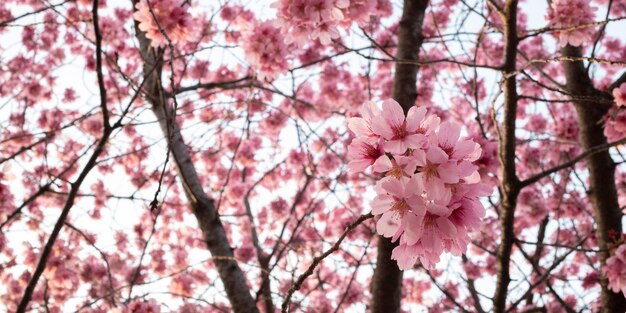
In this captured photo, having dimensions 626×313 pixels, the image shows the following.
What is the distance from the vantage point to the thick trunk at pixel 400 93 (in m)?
2.30

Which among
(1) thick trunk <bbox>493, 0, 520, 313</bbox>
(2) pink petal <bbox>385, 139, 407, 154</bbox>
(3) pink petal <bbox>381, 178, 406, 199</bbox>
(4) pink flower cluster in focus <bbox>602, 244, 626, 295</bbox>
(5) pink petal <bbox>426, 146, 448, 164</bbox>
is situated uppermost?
(1) thick trunk <bbox>493, 0, 520, 313</bbox>

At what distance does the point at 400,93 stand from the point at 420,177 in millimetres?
1771

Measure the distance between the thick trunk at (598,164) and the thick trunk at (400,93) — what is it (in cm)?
91

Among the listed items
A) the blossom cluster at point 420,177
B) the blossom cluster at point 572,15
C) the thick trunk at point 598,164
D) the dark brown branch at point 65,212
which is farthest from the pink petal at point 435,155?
the thick trunk at point 598,164

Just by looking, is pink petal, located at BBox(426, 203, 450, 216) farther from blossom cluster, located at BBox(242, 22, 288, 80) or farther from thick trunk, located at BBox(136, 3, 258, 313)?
blossom cluster, located at BBox(242, 22, 288, 80)

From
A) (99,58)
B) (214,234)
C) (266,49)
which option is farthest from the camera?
(266,49)

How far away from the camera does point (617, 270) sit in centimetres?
228

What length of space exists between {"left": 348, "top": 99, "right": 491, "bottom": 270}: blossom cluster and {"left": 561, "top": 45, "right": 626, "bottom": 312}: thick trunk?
1.93m

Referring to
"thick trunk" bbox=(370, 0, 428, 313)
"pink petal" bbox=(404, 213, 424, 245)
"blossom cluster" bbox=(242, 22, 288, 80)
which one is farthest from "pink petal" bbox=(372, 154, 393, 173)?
"blossom cluster" bbox=(242, 22, 288, 80)

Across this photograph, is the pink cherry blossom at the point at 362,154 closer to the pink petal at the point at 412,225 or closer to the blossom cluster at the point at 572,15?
the pink petal at the point at 412,225

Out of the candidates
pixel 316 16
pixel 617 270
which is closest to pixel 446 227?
pixel 316 16

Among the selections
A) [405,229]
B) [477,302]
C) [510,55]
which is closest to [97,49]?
[405,229]

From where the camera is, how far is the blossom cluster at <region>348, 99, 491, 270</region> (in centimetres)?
98

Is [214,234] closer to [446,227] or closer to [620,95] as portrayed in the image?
[446,227]
